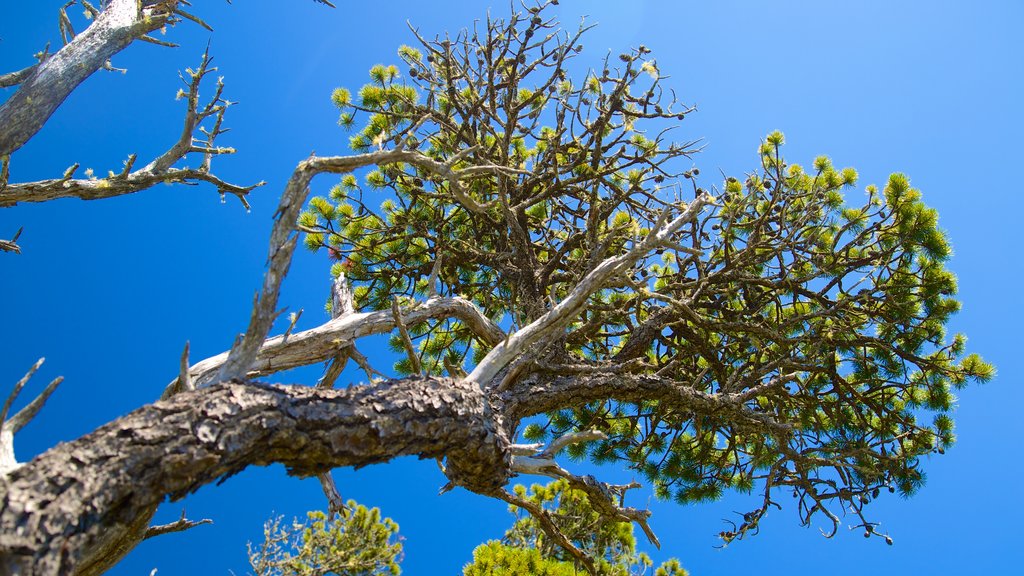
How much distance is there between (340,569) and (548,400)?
21.0ft

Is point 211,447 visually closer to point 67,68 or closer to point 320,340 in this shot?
point 320,340

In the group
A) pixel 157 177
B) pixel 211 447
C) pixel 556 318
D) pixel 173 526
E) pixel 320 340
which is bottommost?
pixel 211 447

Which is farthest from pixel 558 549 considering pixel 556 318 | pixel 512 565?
pixel 556 318

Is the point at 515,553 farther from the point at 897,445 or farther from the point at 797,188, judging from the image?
the point at 797,188

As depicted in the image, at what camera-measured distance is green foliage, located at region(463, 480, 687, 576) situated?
223 inches

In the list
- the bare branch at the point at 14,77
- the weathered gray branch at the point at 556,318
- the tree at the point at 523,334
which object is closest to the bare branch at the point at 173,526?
the tree at the point at 523,334

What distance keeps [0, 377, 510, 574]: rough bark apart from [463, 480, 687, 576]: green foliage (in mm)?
2679

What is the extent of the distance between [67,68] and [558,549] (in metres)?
6.28

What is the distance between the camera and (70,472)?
6.49 feet

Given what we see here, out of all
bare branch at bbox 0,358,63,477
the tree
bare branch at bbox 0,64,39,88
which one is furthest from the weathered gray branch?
bare branch at bbox 0,64,39,88

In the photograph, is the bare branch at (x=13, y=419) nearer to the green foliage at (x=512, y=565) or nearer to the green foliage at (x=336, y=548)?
the green foliage at (x=512, y=565)

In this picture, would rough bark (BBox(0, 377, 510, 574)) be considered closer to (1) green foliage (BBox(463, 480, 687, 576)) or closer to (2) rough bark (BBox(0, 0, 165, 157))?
(1) green foliage (BBox(463, 480, 687, 576))

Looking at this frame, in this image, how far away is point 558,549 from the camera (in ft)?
24.1

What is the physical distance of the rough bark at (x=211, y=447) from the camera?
1.90 m
